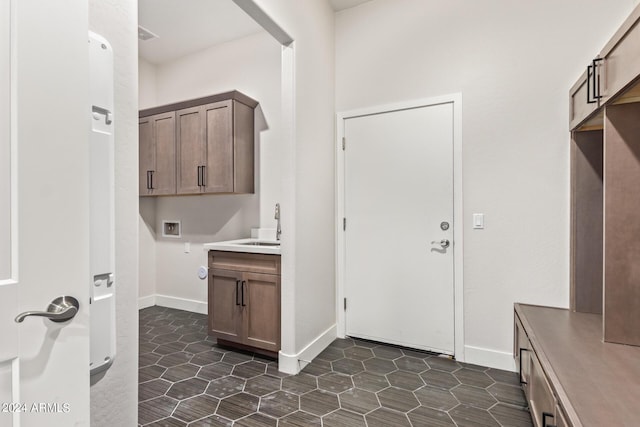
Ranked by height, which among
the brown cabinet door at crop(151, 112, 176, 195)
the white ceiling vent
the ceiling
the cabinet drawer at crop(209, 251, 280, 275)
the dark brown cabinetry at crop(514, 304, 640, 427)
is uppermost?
the ceiling

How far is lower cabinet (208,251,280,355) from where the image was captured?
2502 millimetres

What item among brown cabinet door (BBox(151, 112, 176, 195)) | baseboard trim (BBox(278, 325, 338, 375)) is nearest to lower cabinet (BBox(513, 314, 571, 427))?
baseboard trim (BBox(278, 325, 338, 375))

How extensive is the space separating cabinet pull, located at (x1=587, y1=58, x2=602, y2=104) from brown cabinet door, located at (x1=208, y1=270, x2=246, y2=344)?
Answer: 262 cm

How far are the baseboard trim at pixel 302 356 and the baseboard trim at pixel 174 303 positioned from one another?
1.72 metres

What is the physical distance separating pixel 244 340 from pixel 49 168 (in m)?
2.20

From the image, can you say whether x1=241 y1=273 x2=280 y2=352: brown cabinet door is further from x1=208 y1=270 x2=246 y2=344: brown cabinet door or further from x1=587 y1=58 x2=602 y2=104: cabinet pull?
x1=587 y1=58 x2=602 y2=104: cabinet pull

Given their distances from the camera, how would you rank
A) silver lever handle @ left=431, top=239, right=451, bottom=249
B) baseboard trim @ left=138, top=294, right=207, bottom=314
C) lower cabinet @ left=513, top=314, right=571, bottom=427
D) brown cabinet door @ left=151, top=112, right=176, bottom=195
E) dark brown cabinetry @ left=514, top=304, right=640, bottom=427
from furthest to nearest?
baseboard trim @ left=138, top=294, right=207, bottom=314 → brown cabinet door @ left=151, top=112, right=176, bottom=195 → silver lever handle @ left=431, top=239, right=451, bottom=249 → lower cabinet @ left=513, top=314, right=571, bottom=427 → dark brown cabinetry @ left=514, top=304, right=640, bottom=427

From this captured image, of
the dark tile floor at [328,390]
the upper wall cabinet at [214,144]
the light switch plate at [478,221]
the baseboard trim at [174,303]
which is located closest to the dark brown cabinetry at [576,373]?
the dark tile floor at [328,390]

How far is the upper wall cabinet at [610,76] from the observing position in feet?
4.20

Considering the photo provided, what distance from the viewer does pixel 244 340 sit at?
2.62 metres

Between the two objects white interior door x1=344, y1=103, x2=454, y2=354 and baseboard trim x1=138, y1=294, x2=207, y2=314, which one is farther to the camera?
baseboard trim x1=138, y1=294, x2=207, y2=314

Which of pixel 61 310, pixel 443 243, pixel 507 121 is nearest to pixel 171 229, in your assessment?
pixel 443 243

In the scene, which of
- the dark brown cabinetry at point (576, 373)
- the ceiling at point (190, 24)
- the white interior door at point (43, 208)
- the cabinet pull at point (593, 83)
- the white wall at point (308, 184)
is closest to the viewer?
the white interior door at point (43, 208)

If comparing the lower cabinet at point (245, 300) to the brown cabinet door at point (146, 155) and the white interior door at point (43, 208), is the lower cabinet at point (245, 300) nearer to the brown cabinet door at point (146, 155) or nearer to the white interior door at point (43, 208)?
the brown cabinet door at point (146, 155)
